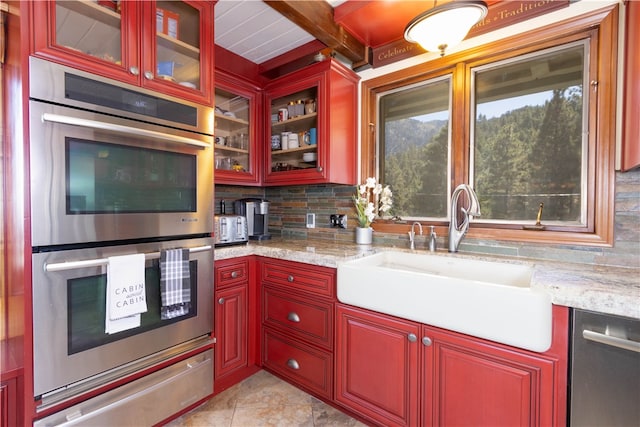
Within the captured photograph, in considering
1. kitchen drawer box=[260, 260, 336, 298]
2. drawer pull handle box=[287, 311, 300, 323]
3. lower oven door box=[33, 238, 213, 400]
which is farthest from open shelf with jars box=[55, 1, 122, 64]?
drawer pull handle box=[287, 311, 300, 323]

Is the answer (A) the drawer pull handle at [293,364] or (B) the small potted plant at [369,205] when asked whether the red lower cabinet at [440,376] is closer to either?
(A) the drawer pull handle at [293,364]

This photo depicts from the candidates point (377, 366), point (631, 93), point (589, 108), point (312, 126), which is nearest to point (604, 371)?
point (377, 366)

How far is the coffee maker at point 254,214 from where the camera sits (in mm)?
2338

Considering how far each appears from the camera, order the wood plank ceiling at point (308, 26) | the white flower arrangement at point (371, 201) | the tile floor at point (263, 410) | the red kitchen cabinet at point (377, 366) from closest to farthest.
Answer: the red kitchen cabinet at point (377, 366), the tile floor at point (263, 410), the wood plank ceiling at point (308, 26), the white flower arrangement at point (371, 201)

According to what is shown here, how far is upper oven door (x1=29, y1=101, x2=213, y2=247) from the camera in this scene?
1.06 m

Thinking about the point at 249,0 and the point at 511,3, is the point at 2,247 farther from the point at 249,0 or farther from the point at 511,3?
the point at 511,3

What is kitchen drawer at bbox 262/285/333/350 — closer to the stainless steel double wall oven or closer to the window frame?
the stainless steel double wall oven

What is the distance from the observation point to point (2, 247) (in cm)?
127

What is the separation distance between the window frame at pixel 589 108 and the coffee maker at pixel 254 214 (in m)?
1.31

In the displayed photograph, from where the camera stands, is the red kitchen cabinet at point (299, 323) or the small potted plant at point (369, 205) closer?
the red kitchen cabinet at point (299, 323)

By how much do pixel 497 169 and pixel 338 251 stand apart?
1.08m

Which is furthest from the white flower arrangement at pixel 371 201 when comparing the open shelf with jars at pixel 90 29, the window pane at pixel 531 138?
the open shelf with jars at pixel 90 29

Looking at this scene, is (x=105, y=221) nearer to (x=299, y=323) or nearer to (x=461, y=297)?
(x=299, y=323)

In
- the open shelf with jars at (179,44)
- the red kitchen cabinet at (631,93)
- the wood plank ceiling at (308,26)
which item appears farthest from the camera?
the wood plank ceiling at (308,26)
